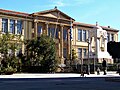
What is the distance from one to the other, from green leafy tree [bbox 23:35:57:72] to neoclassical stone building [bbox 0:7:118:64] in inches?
288

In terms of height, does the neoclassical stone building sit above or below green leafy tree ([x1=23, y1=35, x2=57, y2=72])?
above

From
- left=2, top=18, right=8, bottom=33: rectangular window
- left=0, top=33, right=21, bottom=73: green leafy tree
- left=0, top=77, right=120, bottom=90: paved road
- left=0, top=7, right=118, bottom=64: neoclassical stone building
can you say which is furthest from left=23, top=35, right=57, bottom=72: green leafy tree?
left=0, top=77, right=120, bottom=90: paved road

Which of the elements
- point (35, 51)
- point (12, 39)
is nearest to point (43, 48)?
point (35, 51)

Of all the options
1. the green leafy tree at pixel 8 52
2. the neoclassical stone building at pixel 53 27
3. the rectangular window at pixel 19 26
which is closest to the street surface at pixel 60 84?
the green leafy tree at pixel 8 52

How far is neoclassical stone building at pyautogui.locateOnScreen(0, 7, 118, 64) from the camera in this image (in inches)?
2469

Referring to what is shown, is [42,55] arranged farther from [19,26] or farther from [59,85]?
[59,85]

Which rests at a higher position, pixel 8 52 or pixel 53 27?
pixel 53 27

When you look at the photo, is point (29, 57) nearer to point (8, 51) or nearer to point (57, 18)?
point (8, 51)

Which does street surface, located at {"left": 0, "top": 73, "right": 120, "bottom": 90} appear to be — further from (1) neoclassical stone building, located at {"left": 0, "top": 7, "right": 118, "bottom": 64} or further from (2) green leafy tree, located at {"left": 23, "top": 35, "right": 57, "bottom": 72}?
(1) neoclassical stone building, located at {"left": 0, "top": 7, "right": 118, "bottom": 64}

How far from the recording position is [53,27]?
68812mm

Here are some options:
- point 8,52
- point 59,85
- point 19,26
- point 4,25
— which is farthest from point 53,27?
point 59,85

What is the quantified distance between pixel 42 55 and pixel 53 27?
17528 mm

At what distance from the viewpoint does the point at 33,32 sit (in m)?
65.4

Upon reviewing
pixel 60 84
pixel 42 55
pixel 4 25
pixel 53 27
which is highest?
pixel 53 27
